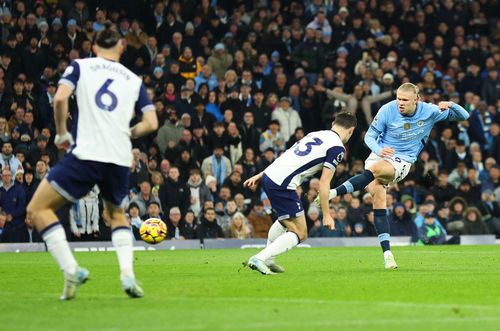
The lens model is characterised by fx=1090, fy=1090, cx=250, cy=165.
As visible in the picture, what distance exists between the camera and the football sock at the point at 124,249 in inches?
409

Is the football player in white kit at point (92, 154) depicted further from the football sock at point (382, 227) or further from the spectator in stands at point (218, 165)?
the spectator in stands at point (218, 165)

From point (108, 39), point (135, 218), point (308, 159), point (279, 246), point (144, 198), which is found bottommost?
point (135, 218)

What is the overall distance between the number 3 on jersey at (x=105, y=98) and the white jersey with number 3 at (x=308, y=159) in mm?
3896

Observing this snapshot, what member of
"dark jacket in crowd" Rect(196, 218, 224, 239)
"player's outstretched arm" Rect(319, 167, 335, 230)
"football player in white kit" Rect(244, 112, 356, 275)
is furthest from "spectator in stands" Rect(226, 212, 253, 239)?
"player's outstretched arm" Rect(319, 167, 335, 230)

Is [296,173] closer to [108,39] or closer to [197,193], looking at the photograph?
[108,39]

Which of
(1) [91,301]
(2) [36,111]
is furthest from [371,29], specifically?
(1) [91,301]

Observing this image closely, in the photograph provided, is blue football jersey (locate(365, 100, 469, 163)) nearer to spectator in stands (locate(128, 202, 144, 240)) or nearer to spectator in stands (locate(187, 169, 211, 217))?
spectator in stands (locate(128, 202, 144, 240))

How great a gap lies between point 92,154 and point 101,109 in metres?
0.45

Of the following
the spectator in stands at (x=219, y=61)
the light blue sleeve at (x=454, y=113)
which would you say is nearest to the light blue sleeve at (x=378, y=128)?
the light blue sleeve at (x=454, y=113)

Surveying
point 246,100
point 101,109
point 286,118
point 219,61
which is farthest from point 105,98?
point 219,61

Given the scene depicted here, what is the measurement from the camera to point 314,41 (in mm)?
30719

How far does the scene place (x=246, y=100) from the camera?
28.0m

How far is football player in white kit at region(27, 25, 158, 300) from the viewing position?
10.3 metres

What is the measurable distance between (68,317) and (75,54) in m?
17.7
